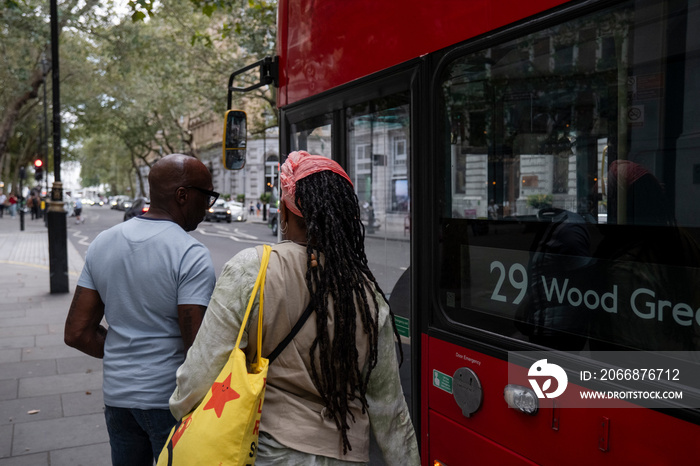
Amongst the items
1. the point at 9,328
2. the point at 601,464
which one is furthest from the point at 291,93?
the point at 9,328

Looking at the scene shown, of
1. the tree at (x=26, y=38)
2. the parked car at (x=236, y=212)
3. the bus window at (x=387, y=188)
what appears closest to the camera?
the bus window at (x=387, y=188)

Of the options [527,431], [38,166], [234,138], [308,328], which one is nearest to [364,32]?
[234,138]

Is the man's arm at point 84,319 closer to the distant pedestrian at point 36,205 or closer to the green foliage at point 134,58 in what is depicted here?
the green foliage at point 134,58

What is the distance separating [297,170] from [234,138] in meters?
2.53

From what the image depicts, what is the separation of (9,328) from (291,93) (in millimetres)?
6071

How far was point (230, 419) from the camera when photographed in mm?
1604

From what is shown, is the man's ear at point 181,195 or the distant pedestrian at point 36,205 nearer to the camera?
the man's ear at point 181,195

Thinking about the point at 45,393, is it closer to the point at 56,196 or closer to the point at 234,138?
the point at 234,138

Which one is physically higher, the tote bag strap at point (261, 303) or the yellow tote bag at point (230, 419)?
the tote bag strap at point (261, 303)

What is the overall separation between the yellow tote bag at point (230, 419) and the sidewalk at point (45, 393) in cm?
298

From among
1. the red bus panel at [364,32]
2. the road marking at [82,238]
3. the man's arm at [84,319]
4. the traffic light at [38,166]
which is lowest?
the road marking at [82,238]

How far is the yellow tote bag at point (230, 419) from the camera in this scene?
5.26 ft

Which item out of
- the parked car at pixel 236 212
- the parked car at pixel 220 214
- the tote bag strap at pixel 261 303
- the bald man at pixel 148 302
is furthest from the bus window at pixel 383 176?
the parked car at pixel 236 212

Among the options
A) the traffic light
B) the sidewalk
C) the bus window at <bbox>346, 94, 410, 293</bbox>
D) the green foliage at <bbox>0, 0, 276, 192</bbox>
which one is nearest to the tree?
the green foliage at <bbox>0, 0, 276, 192</bbox>
